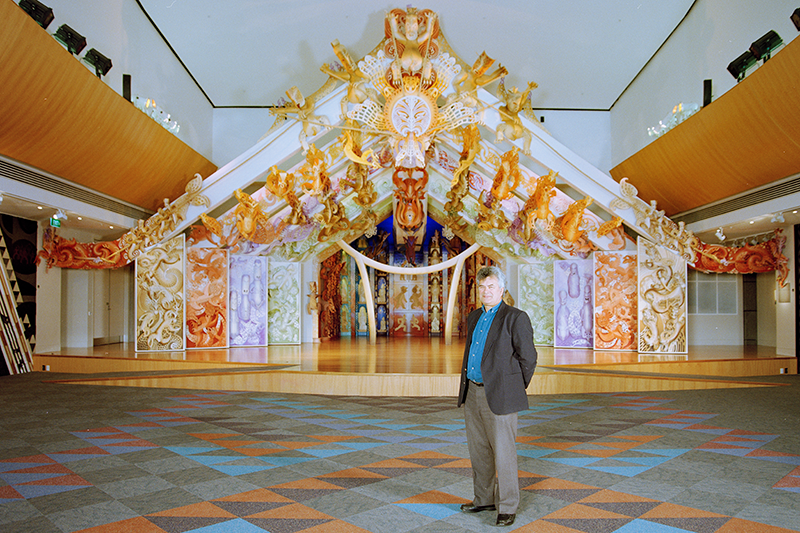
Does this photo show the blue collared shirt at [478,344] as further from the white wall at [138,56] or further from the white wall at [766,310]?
the white wall at [766,310]

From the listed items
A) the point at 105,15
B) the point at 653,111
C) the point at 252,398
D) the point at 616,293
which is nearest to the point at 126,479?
the point at 252,398

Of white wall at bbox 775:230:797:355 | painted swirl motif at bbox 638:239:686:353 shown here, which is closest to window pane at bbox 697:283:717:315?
white wall at bbox 775:230:797:355

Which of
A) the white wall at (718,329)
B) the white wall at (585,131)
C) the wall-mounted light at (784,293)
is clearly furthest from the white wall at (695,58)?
the white wall at (718,329)

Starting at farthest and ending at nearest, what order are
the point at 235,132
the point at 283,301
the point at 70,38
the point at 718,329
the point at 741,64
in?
the point at 235,132 < the point at 718,329 < the point at 283,301 < the point at 741,64 < the point at 70,38

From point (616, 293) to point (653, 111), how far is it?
4039 mm

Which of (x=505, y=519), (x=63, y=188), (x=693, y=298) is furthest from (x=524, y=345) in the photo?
(x=693, y=298)

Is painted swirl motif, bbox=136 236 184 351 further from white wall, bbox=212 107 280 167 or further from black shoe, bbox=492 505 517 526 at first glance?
black shoe, bbox=492 505 517 526

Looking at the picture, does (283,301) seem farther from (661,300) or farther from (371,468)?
(371,468)

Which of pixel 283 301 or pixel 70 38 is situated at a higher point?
pixel 70 38

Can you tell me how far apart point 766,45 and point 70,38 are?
9989 millimetres

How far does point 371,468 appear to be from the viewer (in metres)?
3.99

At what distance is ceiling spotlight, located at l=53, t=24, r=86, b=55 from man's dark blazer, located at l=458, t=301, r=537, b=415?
7.99 m

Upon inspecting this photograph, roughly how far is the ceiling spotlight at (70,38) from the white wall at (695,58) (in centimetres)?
1023

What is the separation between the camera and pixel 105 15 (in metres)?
9.90
